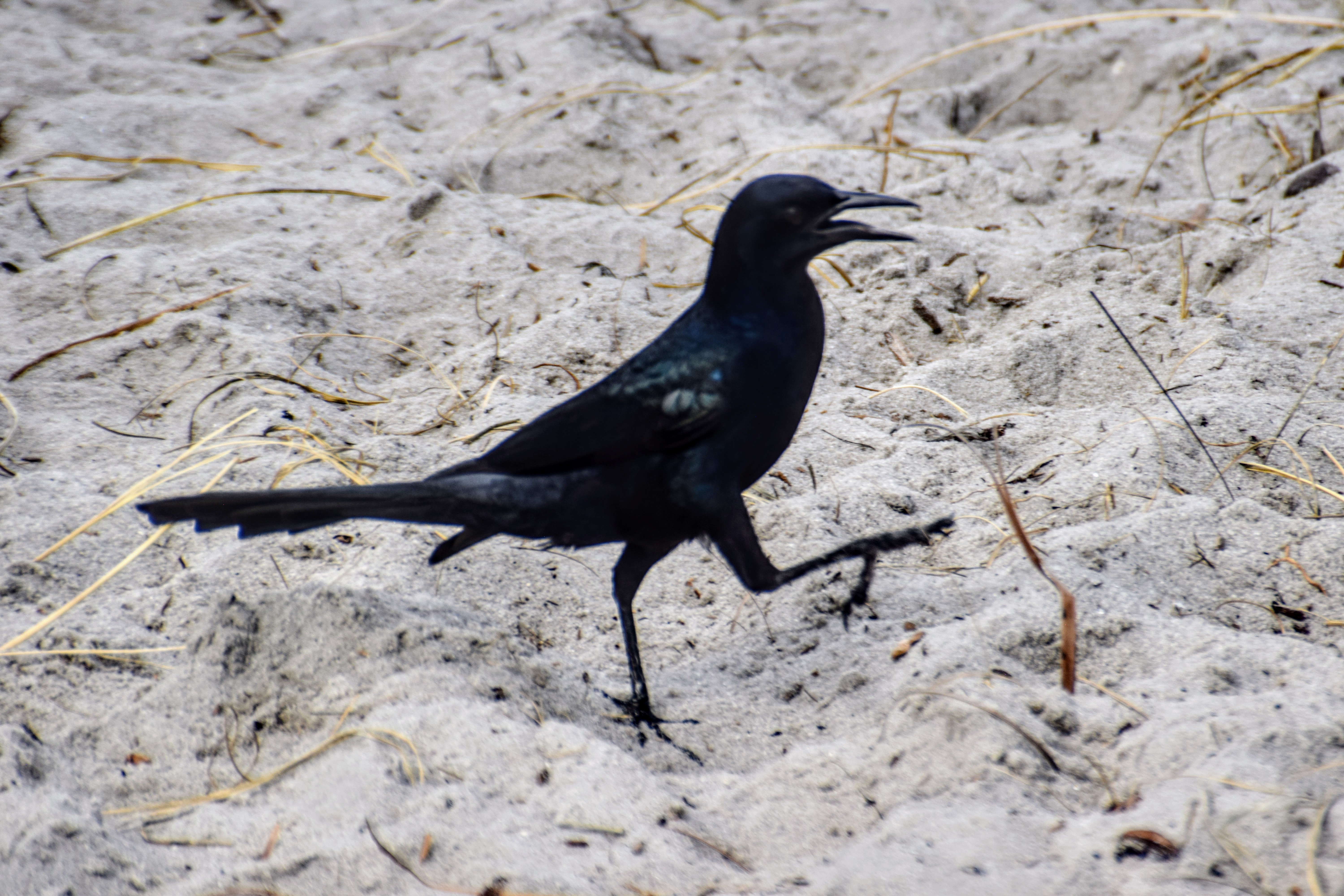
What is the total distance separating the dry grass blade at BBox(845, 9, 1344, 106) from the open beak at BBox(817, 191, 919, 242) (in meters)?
2.70

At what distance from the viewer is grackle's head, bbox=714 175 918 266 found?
190 cm

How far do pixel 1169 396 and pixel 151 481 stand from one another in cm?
264

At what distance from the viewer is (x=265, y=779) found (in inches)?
67.0

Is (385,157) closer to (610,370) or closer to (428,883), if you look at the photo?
(610,370)

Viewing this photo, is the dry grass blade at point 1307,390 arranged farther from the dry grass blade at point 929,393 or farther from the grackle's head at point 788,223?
the grackle's head at point 788,223

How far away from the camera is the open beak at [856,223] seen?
191 cm

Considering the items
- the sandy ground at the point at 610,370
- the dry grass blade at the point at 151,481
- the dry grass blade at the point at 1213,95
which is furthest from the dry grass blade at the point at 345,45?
the dry grass blade at the point at 1213,95

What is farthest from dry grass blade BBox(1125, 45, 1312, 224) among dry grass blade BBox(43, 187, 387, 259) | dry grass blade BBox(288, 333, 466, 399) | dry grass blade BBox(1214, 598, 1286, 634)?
dry grass blade BBox(43, 187, 387, 259)

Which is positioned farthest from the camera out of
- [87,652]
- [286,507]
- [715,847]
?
[87,652]

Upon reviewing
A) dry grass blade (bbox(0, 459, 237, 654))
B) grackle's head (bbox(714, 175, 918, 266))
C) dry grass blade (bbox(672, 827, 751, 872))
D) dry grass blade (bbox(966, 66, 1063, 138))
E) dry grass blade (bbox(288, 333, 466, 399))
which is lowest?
dry grass blade (bbox(0, 459, 237, 654))

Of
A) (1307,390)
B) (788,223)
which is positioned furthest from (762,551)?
(1307,390)

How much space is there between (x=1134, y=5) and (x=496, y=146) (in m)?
3.18

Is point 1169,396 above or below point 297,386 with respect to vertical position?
above

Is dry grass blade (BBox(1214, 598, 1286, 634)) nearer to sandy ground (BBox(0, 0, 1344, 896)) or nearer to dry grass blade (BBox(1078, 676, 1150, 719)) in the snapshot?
sandy ground (BBox(0, 0, 1344, 896))
